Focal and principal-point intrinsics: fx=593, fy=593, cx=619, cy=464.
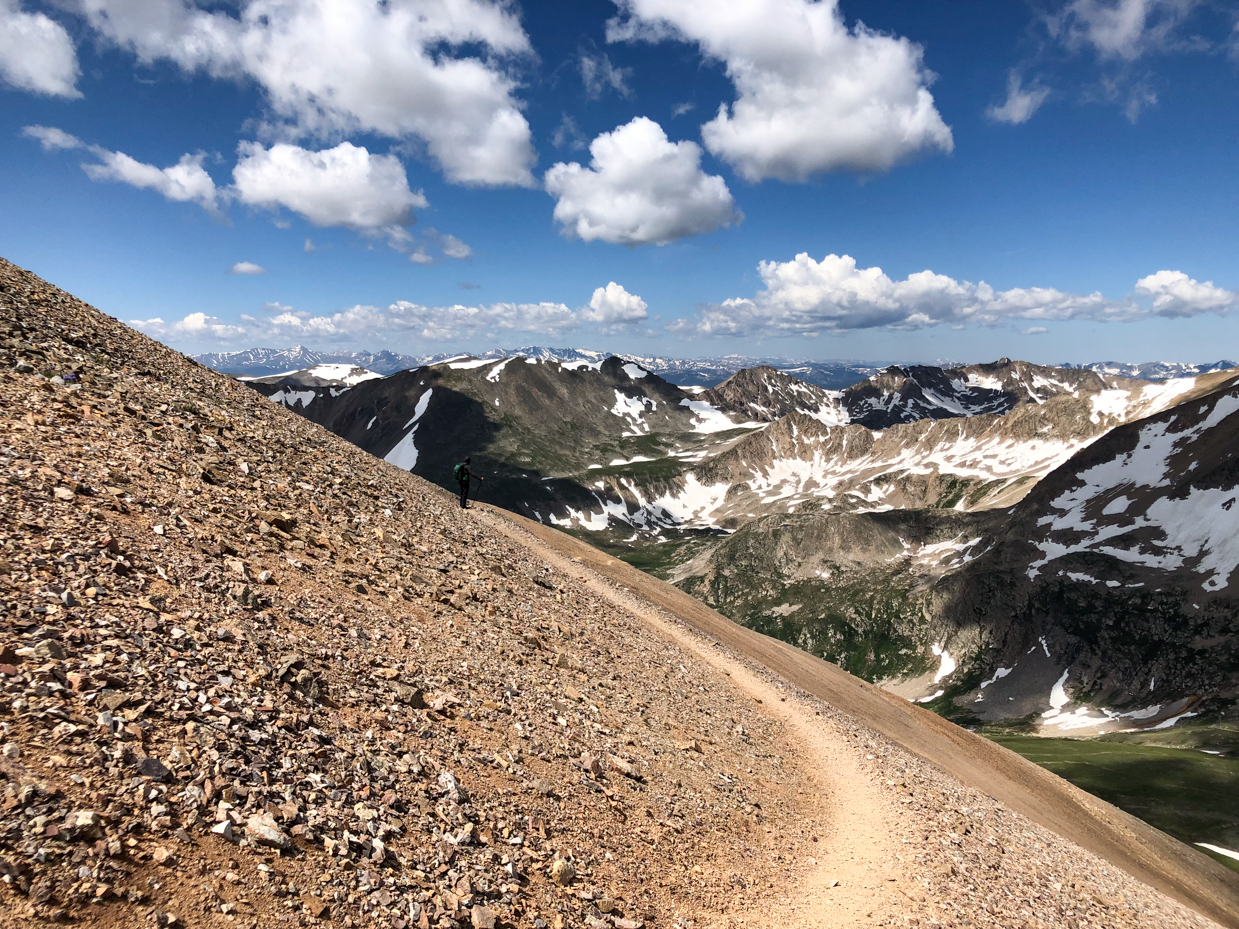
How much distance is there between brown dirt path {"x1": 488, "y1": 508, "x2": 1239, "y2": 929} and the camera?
3584 centimetres

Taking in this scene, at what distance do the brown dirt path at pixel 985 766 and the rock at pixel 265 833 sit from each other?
31606mm

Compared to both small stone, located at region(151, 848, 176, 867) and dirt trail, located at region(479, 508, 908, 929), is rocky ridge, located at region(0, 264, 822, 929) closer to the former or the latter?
small stone, located at region(151, 848, 176, 867)

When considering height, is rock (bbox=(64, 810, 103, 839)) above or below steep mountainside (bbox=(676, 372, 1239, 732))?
above

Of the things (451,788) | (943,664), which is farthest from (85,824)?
(943,664)

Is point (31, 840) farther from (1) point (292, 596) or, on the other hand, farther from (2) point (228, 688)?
(1) point (292, 596)

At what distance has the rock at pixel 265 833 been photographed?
29.2 feet

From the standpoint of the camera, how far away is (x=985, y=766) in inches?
1592

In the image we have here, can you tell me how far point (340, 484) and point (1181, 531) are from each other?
659ft

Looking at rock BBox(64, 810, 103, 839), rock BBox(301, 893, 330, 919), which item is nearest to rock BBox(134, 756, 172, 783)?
rock BBox(64, 810, 103, 839)

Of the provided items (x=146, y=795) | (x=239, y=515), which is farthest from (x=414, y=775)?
(x=239, y=515)

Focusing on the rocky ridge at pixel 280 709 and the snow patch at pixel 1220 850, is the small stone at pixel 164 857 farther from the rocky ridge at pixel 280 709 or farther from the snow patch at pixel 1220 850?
the snow patch at pixel 1220 850

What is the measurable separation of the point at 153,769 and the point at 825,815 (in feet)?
65.9

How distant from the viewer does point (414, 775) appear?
12391 mm

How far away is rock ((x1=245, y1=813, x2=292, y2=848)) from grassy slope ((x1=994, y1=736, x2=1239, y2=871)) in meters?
89.1
